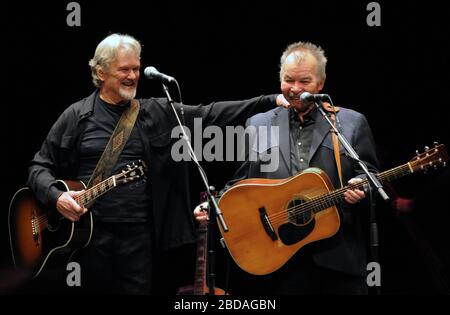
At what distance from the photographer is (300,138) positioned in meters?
4.02

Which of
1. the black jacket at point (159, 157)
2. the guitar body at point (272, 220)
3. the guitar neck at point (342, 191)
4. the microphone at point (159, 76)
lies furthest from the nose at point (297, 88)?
the microphone at point (159, 76)

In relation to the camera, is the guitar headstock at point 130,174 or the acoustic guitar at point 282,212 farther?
the guitar headstock at point 130,174

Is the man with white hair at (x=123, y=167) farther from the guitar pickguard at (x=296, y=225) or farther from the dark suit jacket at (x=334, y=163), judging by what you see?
the guitar pickguard at (x=296, y=225)

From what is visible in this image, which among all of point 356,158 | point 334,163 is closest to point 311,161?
point 334,163

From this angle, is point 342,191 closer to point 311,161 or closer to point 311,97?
point 311,161

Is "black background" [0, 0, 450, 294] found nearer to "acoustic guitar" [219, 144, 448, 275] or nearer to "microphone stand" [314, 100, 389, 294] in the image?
"acoustic guitar" [219, 144, 448, 275]

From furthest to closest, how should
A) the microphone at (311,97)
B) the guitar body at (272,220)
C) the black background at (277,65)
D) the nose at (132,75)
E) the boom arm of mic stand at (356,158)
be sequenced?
the black background at (277,65) → the nose at (132,75) → the guitar body at (272,220) → the microphone at (311,97) → the boom arm of mic stand at (356,158)

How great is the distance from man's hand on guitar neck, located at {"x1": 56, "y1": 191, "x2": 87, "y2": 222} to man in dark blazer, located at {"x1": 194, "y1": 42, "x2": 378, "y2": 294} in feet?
2.32

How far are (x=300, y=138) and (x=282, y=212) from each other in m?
0.44

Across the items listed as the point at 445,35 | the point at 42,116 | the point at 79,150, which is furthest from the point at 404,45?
the point at 42,116

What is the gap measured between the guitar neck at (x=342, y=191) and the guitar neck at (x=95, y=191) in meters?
1.14

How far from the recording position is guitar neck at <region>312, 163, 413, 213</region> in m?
3.72

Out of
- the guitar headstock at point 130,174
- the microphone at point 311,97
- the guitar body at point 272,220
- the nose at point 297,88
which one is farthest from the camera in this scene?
the guitar headstock at point 130,174

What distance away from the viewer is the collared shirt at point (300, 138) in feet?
13.0
